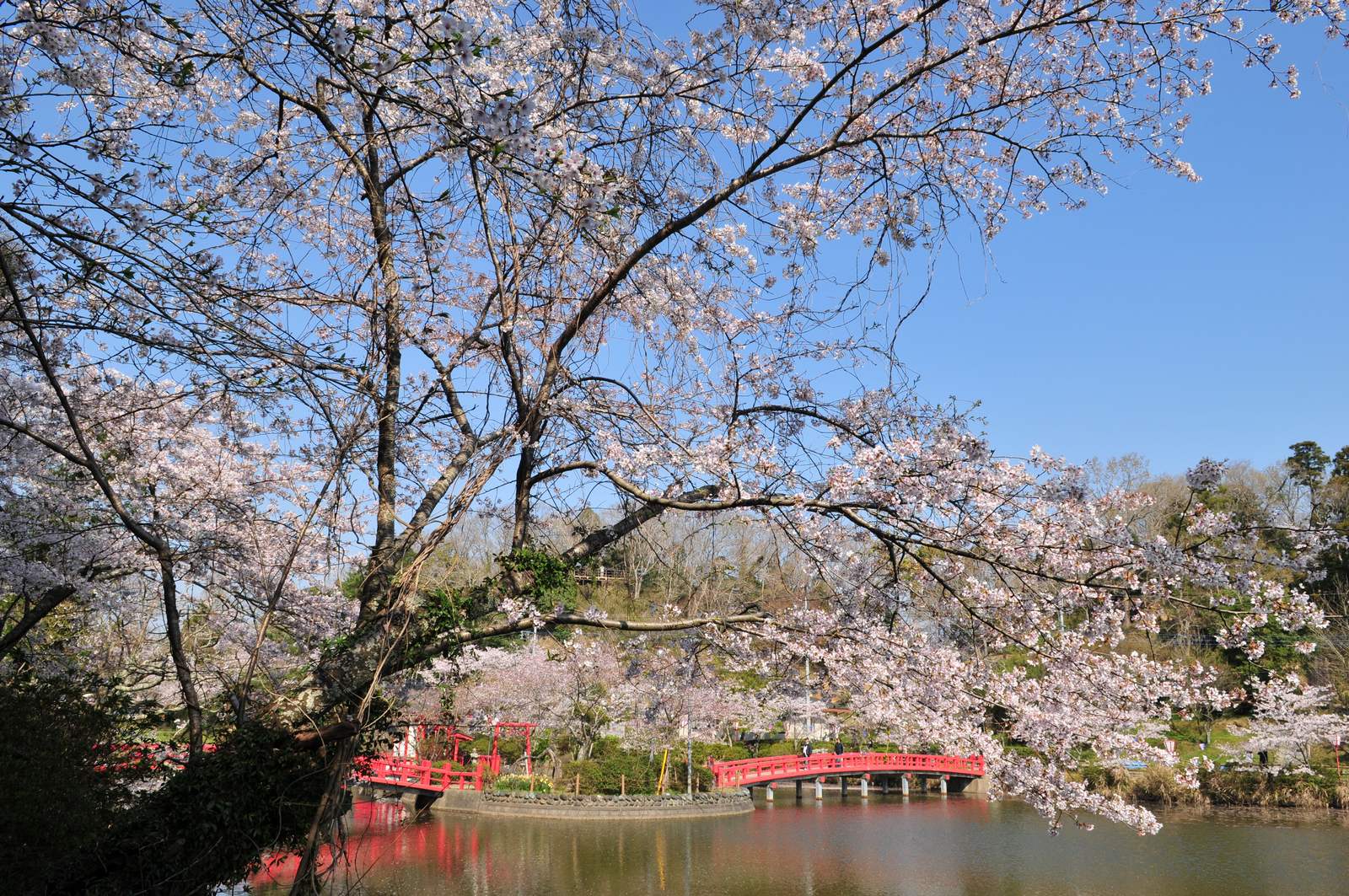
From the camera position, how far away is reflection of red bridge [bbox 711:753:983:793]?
62.3 ft

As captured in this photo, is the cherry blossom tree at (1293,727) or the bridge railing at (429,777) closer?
the bridge railing at (429,777)

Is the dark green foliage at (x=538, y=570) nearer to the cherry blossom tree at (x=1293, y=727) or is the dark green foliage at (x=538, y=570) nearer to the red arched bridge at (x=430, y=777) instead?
the red arched bridge at (x=430, y=777)

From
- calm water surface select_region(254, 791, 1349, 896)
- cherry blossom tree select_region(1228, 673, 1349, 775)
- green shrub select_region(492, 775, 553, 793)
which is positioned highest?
cherry blossom tree select_region(1228, 673, 1349, 775)

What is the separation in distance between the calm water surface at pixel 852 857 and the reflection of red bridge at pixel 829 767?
201 centimetres

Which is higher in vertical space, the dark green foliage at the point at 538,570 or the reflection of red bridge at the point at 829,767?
the dark green foliage at the point at 538,570

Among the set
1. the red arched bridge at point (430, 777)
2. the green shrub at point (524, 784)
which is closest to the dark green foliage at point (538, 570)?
the red arched bridge at point (430, 777)

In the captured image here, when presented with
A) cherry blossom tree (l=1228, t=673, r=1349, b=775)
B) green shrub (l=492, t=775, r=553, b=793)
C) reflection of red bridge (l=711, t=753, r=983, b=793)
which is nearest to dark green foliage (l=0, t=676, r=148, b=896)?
green shrub (l=492, t=775, r=553, b=793)

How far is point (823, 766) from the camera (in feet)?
65.8

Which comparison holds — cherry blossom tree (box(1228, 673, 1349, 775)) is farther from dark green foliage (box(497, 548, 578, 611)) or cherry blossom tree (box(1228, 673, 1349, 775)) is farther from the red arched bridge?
dark green foliage (box(497, 548, 578, 611))

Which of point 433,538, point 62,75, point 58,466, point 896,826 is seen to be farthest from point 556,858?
point 62,75

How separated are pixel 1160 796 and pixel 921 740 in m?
16.7

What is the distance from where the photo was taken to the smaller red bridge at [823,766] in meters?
18.9

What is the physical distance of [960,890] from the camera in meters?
10.7

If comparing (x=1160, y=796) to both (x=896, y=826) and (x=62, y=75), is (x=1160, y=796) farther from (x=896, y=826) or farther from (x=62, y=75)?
(x=62, y=75)
